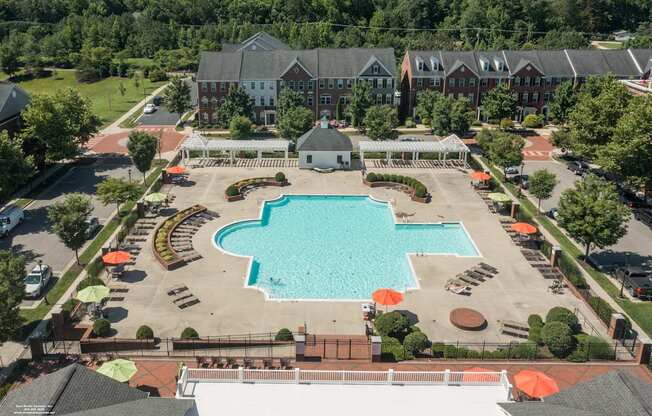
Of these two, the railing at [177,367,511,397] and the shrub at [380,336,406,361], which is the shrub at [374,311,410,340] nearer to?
the shrub at [380,336,406,361]

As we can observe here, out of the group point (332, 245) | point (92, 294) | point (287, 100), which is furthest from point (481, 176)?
point (92, 294)

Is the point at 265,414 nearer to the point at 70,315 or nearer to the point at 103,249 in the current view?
the point at 70,315

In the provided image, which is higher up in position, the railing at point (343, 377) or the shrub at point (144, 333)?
the railing at point (343, 377)

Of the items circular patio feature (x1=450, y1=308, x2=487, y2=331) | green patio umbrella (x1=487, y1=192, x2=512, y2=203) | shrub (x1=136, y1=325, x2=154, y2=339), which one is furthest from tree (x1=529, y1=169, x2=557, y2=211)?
shrub (x1=136, y1=325, x2=154, y2=339)

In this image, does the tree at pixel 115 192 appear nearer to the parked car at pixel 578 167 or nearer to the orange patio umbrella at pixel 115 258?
the orange patio umbrella at pixel 115 258

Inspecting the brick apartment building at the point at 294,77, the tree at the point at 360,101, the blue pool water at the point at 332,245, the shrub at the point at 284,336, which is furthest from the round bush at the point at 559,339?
the brick apartment building at the point at 294,77

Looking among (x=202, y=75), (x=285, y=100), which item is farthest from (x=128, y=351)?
(x=202, y=75)

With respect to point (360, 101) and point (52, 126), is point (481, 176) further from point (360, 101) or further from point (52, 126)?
point (52, 126)
